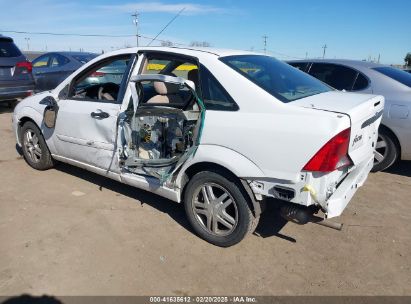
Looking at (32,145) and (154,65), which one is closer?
(154,65)

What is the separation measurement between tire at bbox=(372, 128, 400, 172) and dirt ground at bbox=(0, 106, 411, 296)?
1.92 ft

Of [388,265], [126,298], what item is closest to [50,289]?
[126,298]

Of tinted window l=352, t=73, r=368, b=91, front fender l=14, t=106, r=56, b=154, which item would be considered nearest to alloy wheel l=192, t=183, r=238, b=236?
front fender l=14, t=106, r=56, b=154

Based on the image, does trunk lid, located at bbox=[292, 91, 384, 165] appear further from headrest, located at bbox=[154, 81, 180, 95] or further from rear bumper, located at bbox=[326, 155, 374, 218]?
headrest, located at bbox=[154, 81, 180, 95]

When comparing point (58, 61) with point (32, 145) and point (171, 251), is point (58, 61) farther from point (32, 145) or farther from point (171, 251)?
point (171, 251)

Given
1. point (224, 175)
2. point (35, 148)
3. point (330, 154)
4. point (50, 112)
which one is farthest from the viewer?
point (35, 148)

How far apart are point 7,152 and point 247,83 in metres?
4.83

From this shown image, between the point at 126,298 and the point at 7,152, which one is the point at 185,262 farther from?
the point at 7,152

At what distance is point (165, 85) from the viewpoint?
3.68 metres

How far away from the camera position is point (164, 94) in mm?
3660

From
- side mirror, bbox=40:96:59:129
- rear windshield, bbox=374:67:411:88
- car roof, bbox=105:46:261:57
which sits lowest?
side mirror, bbox=40:96:59:129

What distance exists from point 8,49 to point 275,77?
7800mm

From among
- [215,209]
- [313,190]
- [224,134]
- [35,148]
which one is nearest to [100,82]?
[35,148]

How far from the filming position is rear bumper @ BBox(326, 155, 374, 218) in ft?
8.76
